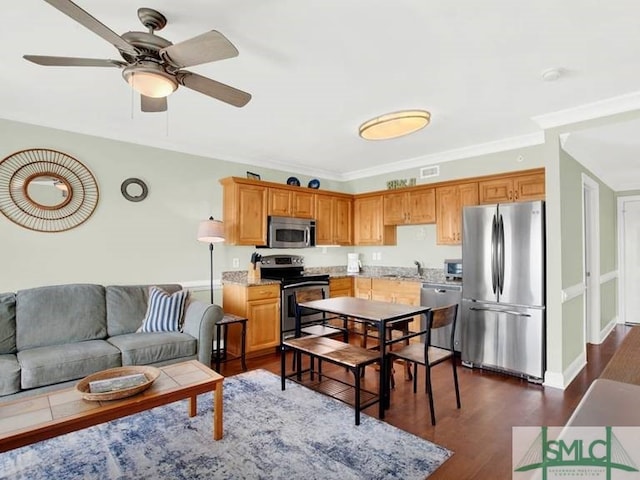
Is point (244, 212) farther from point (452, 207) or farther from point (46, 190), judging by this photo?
point (452, 207)

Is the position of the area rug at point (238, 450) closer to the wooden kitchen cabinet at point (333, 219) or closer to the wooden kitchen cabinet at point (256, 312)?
the wooden kitchen cabinet at point (256, 312)

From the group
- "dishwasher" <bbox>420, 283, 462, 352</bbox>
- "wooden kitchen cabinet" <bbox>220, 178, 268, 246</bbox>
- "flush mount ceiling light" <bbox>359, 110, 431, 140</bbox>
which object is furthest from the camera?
"wooden kitchen cabinet" <bbox>220, 178, 268, 246</bbox>

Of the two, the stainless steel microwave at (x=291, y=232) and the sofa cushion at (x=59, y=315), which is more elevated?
the stainless steel microwave at (x=291, y=232)

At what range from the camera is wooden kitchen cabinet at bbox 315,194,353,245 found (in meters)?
5.60

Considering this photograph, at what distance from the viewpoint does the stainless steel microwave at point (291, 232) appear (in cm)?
495

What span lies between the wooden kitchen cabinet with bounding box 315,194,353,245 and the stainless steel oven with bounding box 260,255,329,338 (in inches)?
21.4

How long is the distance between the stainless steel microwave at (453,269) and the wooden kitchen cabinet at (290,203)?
2068 mm

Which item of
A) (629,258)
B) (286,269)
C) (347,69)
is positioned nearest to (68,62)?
(347,69)

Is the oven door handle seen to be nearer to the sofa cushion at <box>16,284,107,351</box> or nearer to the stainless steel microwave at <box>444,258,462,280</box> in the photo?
the stainless steel microwave at <box>444,258,462,280</box>

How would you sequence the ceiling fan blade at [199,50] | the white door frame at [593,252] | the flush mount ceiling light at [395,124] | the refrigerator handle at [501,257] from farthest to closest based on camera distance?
1. the white door frame at [593,252]
2. the refrigerator handle at [501,257]
3. the flush mount ceiling light at [395,124]
4. the ceiling fan blade at [199,50]

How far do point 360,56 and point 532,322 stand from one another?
9.61ft

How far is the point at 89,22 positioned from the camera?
5.10 ft

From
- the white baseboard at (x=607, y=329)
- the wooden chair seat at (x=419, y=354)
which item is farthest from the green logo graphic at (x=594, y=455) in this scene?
the white baseboard at (x=607, y=329)

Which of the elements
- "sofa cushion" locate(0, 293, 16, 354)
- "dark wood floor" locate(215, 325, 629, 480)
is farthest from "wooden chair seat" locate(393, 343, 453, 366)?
"sofa cushion" locate(0, 293, 16, 354)
